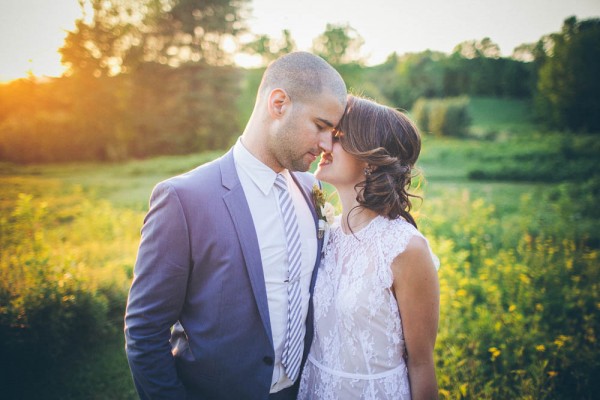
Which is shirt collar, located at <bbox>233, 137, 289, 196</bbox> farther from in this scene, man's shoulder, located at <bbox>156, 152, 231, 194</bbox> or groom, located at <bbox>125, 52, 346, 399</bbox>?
man's shoulder, located at <bbox>156, 152, 231, 194</bbox>

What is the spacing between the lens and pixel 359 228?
8.34 ft

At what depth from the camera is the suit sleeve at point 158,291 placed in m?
1.87

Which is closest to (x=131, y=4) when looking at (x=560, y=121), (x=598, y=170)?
(x=598, y=170)

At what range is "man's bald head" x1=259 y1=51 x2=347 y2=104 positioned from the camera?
2.38 m

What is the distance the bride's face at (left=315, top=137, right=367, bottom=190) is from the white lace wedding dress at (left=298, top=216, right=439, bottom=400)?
1.17 ft

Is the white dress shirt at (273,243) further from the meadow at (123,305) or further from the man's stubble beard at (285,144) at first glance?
the meadow at (123,305)

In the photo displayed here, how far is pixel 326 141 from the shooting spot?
249 centimetres

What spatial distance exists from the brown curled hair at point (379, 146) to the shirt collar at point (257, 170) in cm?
61

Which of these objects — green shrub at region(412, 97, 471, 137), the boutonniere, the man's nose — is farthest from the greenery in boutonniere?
green shrub at region(412, 97, 471, 137)

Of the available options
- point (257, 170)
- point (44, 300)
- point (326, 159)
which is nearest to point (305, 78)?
point (326, 159)

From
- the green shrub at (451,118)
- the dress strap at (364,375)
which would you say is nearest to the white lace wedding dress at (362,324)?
the dress strap at (364,375)

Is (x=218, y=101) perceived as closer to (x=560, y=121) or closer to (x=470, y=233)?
(x=470, y=233)

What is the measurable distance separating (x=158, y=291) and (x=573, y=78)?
1504 inches

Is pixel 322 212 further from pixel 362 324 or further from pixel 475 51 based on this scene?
pixel 475 51
